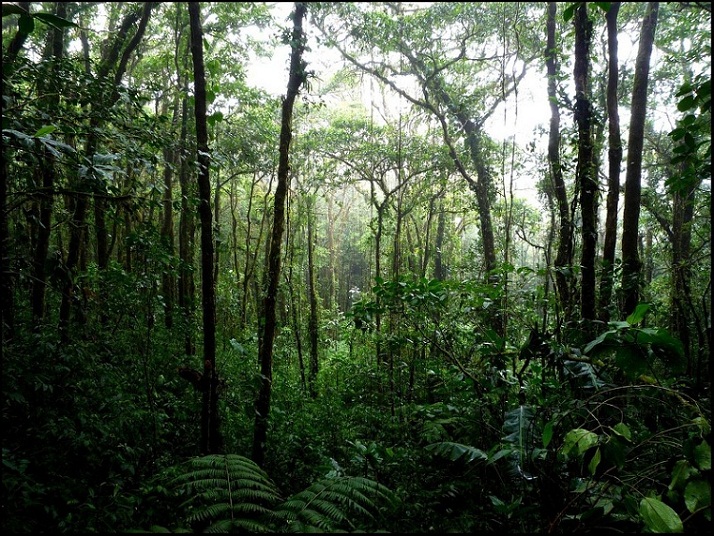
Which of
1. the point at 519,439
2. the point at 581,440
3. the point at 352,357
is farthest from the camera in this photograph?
the point at 352,357

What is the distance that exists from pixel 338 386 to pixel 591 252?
6012 millimetres

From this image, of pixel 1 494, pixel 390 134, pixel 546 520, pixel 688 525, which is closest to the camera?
pixel 688 525

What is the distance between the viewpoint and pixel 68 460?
140 inches

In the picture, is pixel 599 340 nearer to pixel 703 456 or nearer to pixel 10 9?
pixel 703 456

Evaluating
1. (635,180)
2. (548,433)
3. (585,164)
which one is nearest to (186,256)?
(585,164)

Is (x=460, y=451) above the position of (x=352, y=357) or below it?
above

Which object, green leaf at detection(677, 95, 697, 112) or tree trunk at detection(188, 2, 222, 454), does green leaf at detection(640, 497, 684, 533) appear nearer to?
green leaf at detection(677, 95, 697, 112)

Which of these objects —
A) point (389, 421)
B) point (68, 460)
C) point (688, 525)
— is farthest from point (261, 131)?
point (688, 525)

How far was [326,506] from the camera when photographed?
98.4 inches

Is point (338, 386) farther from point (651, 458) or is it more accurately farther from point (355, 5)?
point (355, 5)

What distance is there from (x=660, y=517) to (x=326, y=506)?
1724mm

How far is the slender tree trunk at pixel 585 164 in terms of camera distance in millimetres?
3773

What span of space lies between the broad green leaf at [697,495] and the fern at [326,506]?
59.6 inches

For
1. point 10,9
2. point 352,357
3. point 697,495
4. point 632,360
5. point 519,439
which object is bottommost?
point 352,357
